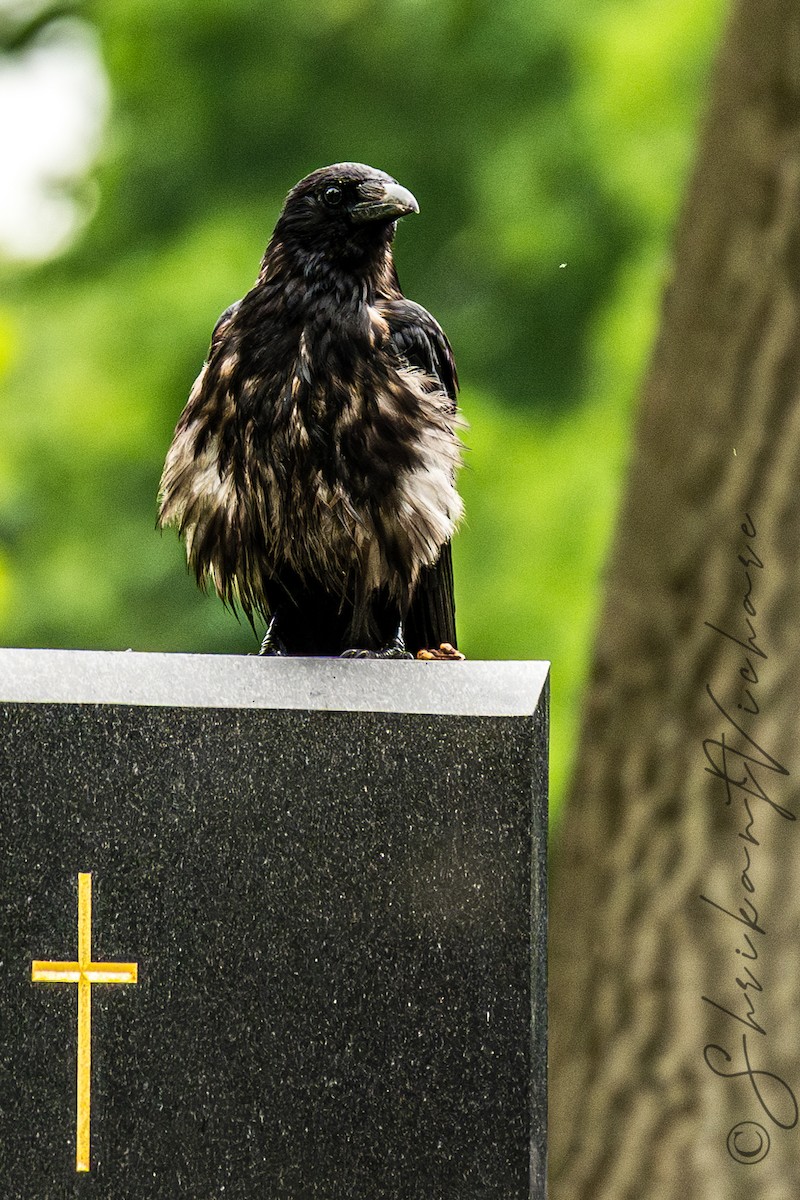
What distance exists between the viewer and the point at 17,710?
3119mm

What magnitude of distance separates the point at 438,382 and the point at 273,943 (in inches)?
54.0

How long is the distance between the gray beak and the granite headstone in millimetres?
1113

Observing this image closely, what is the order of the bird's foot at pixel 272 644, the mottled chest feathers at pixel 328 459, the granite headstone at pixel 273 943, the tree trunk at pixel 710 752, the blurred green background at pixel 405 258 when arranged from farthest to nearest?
the blurred green background at pixel 405 258 → the tree trunk at pixel 710 752 → the bird's foot at pixel 272 644 → the mottled chest feathers at pixel 328 459 → the granite headstone at pixel 273 943

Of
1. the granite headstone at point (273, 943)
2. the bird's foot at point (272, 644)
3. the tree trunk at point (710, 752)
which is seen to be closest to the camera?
the granite headstone at point (273, 943)

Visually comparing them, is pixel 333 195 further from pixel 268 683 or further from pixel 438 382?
pixel 268 683

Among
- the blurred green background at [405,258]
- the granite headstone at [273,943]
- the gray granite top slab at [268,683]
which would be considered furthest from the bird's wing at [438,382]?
the blurred green background at [405,258]

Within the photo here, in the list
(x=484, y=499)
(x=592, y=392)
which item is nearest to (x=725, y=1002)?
(x=484, y=499)

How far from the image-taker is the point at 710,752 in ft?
15.2

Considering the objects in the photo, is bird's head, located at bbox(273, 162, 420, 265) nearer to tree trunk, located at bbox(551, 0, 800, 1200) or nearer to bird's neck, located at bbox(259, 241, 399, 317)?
bird's neck, located at bbox(259, 241, 399, 317)

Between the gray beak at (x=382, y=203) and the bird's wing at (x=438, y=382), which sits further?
the bird's wing at (x=438, y=382)

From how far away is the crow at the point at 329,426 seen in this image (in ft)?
11.7

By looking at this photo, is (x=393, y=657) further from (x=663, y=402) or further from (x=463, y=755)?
(x=663, y=402)

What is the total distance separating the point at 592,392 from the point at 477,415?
71 cm

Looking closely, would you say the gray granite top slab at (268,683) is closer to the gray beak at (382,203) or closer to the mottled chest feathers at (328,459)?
the mottled chest feathers at (328,459)
